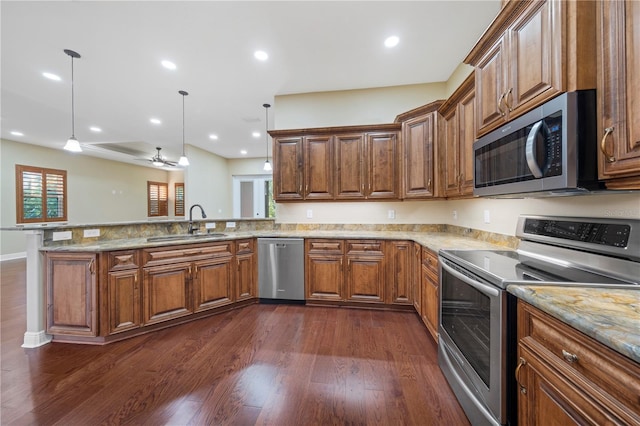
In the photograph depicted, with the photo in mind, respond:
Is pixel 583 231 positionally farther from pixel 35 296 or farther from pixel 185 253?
pixel 35 296

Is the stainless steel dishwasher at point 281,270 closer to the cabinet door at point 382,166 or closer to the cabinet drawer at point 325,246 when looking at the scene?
the cabinet drawer at point 325,246

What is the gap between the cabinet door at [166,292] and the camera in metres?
2.48

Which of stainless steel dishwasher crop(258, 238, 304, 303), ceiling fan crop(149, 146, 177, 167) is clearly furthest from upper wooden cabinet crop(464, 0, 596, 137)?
ceiling fan crop(149, 146, 177, 167)

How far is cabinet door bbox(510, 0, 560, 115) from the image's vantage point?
1.12 meters

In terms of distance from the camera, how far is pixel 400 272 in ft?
9.57

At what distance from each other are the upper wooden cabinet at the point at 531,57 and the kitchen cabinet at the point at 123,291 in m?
3.23

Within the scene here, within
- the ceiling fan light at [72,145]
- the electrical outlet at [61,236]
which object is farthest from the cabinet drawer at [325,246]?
the ceiling fan light at [72,145]

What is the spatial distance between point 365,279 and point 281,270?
1.07m

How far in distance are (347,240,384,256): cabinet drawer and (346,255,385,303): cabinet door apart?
0.06 m

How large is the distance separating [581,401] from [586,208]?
3.76ft

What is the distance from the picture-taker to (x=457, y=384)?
5.18 ft

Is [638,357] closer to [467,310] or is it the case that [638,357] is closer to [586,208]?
[467,310]

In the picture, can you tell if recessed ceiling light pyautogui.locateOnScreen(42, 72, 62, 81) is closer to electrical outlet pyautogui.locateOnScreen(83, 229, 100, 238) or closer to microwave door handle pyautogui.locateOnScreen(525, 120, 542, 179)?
electrical outlet pyautogui.locateOnScreen(83, 229, 100, 238)

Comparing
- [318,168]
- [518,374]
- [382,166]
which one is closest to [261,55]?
[318,168]
